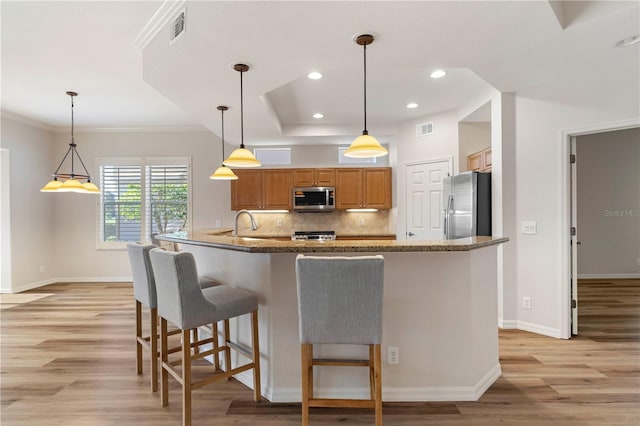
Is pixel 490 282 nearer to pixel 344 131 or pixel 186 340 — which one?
pixel 186 340

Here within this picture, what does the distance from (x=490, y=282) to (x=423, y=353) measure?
768 mm

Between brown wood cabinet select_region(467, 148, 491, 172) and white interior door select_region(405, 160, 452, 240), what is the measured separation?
0.29m

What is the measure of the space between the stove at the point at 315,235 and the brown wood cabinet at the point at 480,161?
253 cm

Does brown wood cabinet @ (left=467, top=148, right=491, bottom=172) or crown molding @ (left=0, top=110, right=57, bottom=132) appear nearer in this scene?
brown wood cabinet @ (left=467, top=148, right=491, bottom=172)

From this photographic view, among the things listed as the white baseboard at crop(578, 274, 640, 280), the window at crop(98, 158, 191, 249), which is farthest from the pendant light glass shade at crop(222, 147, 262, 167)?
the white baseboard at crop(578, 274, 640, 280)

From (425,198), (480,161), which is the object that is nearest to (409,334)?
(480,161)

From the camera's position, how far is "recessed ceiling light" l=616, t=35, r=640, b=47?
8.12 feet

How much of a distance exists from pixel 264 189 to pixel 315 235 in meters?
1.24

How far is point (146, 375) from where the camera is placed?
2707 mm

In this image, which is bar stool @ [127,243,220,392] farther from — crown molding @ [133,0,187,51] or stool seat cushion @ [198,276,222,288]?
crown molding @ [133,0,187,51]

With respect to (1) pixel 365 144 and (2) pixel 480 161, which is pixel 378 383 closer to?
(1) pixel 365 144

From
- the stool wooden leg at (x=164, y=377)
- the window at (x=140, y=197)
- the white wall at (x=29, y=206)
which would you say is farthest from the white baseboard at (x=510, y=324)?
the white wall at (x=29, y=206)

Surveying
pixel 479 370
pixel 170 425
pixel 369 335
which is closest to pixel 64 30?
pixel 170 425

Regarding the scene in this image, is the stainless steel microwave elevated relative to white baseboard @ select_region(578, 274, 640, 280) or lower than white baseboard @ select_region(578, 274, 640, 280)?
elevated
